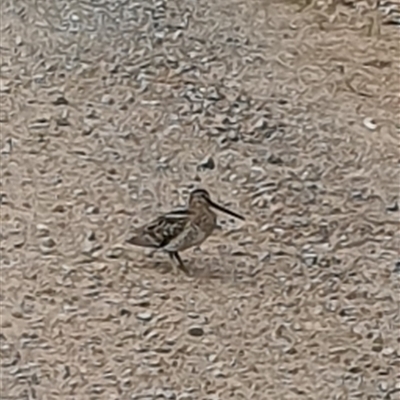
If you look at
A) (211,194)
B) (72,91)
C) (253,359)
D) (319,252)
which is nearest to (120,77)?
(72,91)

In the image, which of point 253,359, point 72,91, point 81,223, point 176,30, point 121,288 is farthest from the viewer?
point 176,30

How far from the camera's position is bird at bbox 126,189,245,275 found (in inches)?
163

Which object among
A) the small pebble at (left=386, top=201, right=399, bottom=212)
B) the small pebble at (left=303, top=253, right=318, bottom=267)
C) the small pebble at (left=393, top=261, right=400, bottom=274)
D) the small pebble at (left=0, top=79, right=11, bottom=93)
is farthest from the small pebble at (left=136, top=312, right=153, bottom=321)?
the small pebble at (left=0, top=79, right=11, bottom=93)

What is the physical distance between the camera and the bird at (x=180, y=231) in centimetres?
413

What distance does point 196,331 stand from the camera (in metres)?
3.88

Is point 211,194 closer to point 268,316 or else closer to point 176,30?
point 268,316

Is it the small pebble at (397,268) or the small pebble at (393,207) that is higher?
the small pebble at (393,207)

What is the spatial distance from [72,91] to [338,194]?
1.27 metres

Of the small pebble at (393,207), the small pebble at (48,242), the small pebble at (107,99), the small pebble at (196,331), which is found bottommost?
the small pebble at (196,331)

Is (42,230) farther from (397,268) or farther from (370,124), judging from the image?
(370,124)

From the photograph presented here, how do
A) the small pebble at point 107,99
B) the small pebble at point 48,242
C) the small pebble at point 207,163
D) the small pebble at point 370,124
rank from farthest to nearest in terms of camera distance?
the small pebble at point 107,99
the small pebble at point 370,124
the small pebble at point 207,163
the small pebble at point 48,242

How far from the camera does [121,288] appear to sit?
4.05 m

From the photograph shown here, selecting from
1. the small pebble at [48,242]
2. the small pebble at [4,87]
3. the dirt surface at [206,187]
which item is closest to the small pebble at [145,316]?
the dirt surface at [206,187]

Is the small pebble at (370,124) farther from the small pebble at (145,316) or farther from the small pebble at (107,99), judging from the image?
the small pebble at (145,316)
